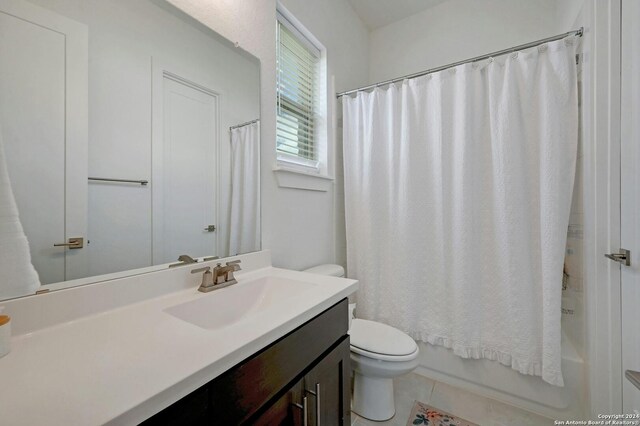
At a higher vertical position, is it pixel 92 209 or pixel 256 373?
pixel 92 209

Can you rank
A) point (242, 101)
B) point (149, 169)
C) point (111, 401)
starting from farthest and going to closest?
point (242, 101)
point (149, 169)
point (111, 401)

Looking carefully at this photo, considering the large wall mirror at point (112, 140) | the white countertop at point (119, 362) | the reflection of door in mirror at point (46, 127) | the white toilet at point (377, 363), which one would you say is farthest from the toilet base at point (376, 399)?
the reflection of door in mirror at point (46, 127)

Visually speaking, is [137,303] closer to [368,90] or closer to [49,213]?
[49,213]

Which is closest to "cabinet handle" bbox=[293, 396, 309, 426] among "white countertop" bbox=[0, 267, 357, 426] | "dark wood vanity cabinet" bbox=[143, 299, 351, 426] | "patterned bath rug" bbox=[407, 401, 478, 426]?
"dark wood vanity cabinet" bbox=[143, 299, 351, 426]

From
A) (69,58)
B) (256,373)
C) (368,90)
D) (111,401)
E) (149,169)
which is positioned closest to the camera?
(111,401)

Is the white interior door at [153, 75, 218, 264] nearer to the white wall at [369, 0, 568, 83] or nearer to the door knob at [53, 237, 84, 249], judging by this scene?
the door knob at [53, 237, 84, 249]

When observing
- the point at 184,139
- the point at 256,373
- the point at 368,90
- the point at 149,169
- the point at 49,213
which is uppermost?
the point at 368,90

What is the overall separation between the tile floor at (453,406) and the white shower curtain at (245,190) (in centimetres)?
113

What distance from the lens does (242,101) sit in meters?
1.18

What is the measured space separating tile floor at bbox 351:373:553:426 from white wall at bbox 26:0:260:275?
1421mm

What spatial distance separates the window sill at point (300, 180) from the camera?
1.39 m

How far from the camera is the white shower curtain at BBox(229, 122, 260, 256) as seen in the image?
3.75 ft

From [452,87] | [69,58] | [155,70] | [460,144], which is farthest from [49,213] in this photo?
[452,87]

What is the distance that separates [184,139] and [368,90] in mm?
1415
